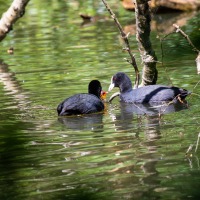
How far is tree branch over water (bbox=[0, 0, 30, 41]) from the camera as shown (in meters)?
13.7

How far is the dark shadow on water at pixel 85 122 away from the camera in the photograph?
1073 centimetres

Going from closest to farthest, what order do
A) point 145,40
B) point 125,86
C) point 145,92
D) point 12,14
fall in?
point 145,40 < point 145,92 < point 125,86 < point 12,14

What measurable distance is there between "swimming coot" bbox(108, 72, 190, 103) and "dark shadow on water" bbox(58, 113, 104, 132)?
988mm

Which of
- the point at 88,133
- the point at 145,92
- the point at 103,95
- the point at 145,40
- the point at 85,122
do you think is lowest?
the point at 103,95

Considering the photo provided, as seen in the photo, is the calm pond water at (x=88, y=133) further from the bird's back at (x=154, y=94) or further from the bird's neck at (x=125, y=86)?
the bird's neck at (x=125, y=86)

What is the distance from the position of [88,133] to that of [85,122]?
0.93 metres

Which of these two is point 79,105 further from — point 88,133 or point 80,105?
point 88,133

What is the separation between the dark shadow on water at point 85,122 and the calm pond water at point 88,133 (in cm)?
1

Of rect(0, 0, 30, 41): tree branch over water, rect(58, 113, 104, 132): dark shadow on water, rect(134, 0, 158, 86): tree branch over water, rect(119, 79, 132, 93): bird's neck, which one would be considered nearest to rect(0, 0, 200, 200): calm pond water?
rect(58, 113, 104, 132): dark shadow on water

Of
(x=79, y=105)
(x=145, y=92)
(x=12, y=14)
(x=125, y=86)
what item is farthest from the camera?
(x=12, y=14)

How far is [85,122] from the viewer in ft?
36.8

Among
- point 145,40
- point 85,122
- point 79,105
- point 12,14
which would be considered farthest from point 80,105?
point 12,14

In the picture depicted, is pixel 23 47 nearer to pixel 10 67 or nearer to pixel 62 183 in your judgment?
pixel 10 67

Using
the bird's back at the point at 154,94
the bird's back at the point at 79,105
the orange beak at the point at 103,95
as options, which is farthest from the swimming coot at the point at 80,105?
the orange beak at the point at 103,95
